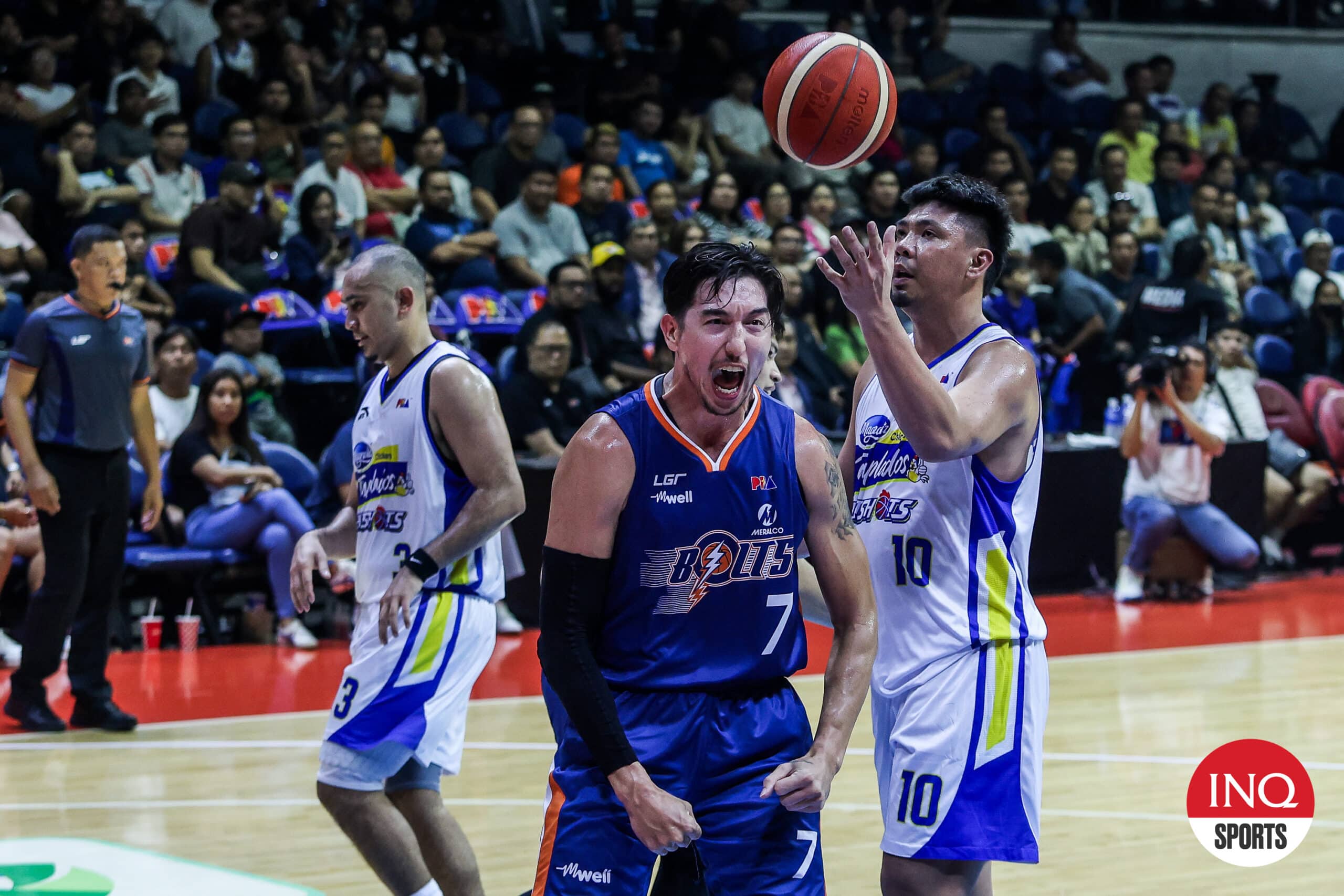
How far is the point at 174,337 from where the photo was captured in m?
9.20

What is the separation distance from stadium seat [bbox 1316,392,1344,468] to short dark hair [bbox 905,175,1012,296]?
9.23m

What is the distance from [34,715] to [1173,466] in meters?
7.08

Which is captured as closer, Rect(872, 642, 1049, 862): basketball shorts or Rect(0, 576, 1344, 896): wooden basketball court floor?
Rect(872, 642, 1049, 862): basketball shorts

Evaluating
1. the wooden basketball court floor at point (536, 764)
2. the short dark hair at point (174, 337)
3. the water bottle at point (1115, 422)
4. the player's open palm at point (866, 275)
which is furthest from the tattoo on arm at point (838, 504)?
the water bottle at point (1115, 422)

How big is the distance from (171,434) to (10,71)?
3.59 metres

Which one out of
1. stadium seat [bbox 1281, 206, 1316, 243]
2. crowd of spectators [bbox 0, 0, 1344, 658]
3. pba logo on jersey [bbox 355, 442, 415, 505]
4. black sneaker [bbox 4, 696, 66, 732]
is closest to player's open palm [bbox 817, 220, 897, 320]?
pba logo on jersey [bbox 355, 442, 415, 505]

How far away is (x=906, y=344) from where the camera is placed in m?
3.11

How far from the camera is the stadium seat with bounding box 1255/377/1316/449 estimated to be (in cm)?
1229

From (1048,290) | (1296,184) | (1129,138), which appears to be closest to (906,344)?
(1048,290)

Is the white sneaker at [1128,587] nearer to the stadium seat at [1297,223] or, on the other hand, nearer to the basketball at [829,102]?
the stadium seat at [1297,223]

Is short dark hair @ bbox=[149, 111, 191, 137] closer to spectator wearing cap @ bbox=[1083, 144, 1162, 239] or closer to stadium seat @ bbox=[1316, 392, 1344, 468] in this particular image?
spectator wearing cap @ bbox=[1083, 144, 1162, 239]

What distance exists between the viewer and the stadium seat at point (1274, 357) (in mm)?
13141

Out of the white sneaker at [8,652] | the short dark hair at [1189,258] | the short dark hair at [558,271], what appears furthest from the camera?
the short dark hair at [1189,258]

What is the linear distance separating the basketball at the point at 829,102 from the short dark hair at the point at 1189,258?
8261mm
